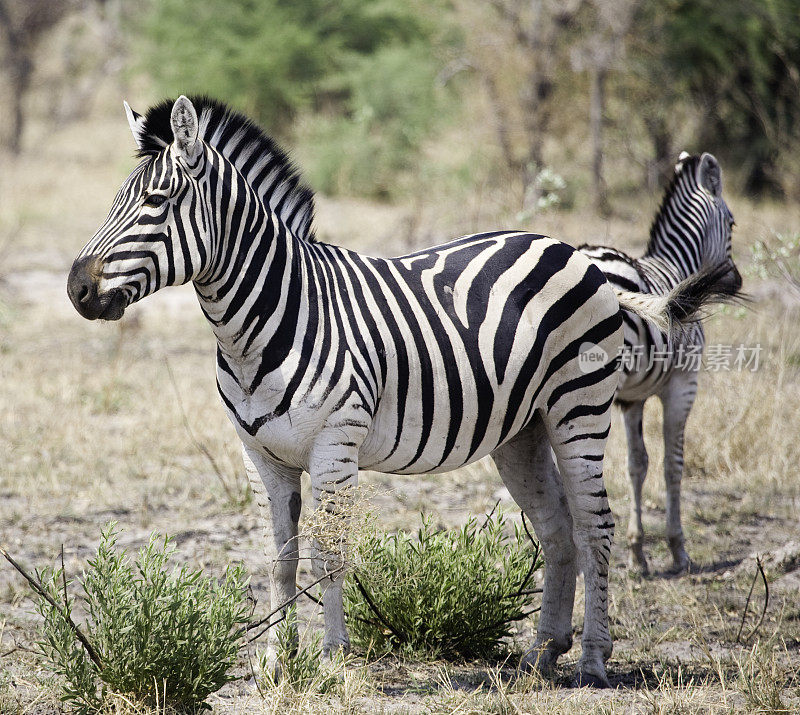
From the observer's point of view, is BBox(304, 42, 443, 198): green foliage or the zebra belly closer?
the zebra belly

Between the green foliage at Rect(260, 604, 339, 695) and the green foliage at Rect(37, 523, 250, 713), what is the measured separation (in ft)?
0.61

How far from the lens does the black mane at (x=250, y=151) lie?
3.29m

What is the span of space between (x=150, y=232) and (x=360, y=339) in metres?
0.91

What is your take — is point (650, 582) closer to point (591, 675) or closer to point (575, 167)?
point (591, 675)

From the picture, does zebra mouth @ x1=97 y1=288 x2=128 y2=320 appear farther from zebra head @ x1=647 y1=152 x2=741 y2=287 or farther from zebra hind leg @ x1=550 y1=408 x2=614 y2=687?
zebra head @ x1=647 y1=152 x2=741 y2=287

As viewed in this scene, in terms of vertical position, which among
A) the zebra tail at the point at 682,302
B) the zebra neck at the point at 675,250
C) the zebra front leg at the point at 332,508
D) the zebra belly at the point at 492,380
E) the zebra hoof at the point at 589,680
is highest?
the zebra neck at the point at 675,250

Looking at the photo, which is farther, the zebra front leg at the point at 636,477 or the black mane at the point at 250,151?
the zebra front leg at the point at 636,477

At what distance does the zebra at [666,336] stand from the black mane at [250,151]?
2.08 m

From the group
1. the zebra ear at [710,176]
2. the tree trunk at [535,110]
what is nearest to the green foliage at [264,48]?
the tree trunk at [535,110]

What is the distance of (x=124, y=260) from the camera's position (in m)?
3.12

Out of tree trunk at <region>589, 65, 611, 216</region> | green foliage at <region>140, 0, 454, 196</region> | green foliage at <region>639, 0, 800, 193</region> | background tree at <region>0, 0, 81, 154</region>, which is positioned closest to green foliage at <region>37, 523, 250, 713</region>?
Result: tree trunk at <region>589, 65, 611, 216</region>

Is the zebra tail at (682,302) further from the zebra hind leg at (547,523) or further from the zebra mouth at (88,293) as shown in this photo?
the zebra mouth at (88,293)

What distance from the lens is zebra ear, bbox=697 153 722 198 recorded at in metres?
6.08

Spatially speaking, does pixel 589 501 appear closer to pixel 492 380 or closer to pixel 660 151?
pixel 492 380
